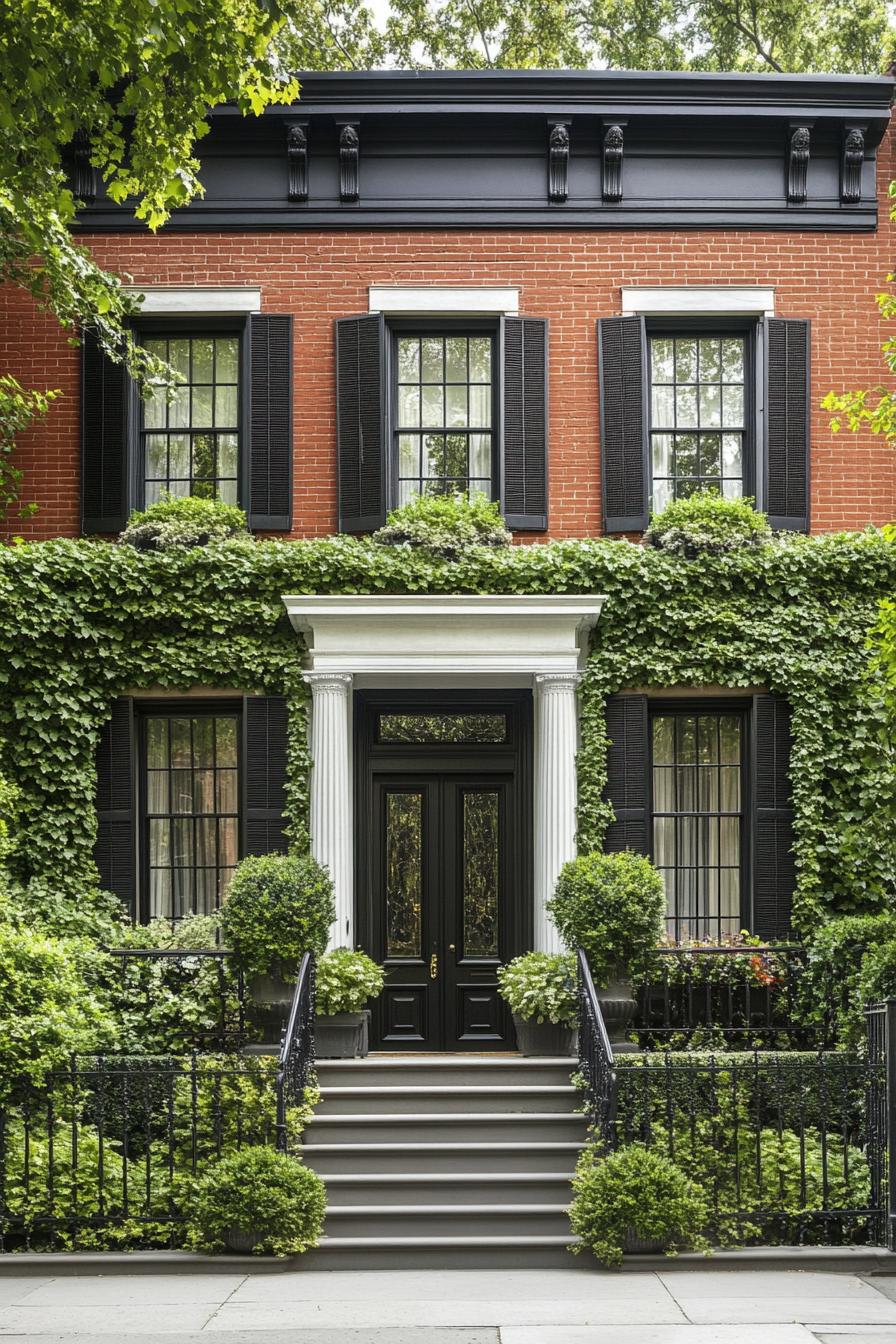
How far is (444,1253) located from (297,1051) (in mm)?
1982

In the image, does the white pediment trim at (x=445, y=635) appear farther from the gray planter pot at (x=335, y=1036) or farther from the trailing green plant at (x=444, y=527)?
the gray planter pot at (x=335, y=1036)

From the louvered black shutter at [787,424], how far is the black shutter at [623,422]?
1.21m

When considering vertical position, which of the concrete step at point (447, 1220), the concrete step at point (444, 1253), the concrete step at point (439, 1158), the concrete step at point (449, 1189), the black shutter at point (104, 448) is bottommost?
the concrete step at point (444, 1253)

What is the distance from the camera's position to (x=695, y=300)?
579 inches

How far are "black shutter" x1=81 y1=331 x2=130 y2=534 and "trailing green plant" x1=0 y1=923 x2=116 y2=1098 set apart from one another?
4.40 meters

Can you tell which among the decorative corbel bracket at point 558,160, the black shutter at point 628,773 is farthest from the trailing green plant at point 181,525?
the decorative corbel bracket at point 558,160

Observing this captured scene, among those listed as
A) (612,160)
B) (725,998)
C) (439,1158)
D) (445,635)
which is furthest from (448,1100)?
(612,160)

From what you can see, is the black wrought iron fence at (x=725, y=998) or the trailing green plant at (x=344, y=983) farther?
the black wrought iron fence at (x=725, y=998)

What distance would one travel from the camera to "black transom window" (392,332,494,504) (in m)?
14.7

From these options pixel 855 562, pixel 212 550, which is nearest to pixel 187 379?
pixel 212 550

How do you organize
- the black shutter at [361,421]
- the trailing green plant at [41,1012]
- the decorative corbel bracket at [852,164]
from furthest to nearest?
the decorative corbel bracket at [852,164], the black shutter at [361,421], the trailing green plant at [41,1012]

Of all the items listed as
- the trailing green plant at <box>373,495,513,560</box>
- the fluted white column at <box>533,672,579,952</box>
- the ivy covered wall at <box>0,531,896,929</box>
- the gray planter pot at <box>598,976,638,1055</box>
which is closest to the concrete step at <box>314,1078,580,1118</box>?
the gray planter pot at <box>598,976,638,1055</box>

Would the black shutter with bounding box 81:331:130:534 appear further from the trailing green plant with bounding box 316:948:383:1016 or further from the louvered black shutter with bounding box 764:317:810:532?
the louvered black shutter with bounding box 764:317:810:532

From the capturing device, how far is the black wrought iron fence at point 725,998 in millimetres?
12703
